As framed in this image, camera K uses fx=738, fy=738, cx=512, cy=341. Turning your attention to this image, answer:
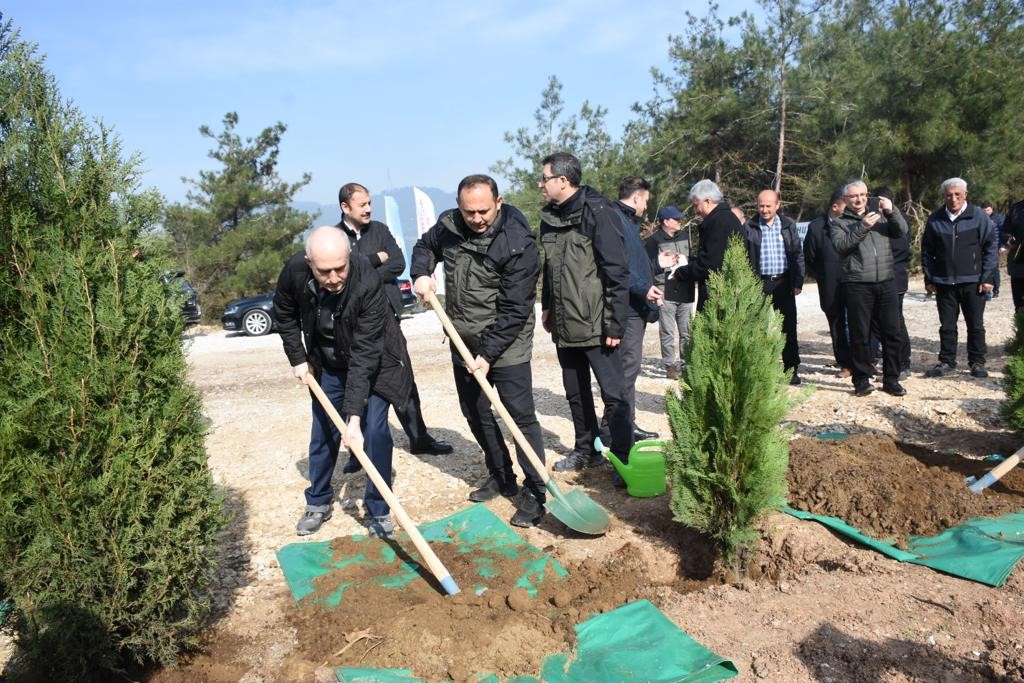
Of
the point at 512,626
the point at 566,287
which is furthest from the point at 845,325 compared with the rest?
the point at 512,626

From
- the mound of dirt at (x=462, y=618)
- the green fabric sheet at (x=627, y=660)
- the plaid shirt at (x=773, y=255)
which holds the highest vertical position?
the plaid shirt at (x=773, y=255)

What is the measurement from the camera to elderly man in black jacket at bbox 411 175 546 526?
175 inches

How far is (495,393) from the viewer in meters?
4.45

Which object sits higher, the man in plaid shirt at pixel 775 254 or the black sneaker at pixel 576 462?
the man in plaid shirt at pixel 775 254

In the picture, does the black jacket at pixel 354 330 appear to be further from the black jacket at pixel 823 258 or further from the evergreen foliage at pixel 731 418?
the black jacket at pixel 823 258

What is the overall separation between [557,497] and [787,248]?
188 inches

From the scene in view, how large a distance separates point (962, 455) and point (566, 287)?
329cm

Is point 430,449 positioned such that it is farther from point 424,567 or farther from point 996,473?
point 996,473

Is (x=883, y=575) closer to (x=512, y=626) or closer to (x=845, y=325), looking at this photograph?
(x=512, y=626)

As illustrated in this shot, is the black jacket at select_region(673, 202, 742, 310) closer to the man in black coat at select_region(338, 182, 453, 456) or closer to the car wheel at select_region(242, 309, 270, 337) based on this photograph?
the man in black coat at select_region(338, 182, 453, 456)

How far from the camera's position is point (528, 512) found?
4668 mm

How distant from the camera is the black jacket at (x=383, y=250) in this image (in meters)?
5.73

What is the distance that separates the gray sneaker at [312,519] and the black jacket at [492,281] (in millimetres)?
1329

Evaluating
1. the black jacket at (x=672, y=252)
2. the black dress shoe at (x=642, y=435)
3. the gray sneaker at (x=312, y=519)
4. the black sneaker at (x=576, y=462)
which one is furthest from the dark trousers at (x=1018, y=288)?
the gray sneaker at (x=312, y=519)
